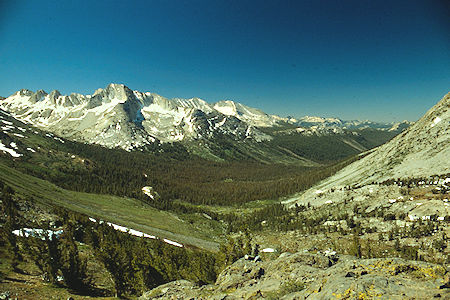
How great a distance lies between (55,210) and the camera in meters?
53.5

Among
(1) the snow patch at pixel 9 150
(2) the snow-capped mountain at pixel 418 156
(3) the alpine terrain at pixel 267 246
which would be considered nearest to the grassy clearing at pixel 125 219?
(3) the alpine terrain at pixel 267 246

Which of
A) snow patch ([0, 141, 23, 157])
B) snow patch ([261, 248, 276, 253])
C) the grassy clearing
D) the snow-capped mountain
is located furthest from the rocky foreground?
snow patch ([0, 141, 23, 157])

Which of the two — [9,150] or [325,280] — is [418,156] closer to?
[325,280]

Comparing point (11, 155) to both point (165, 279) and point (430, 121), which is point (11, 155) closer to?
point (165, 279)

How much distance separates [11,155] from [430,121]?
24329 centimetres

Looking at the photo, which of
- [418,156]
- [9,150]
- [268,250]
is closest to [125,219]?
[268,250]

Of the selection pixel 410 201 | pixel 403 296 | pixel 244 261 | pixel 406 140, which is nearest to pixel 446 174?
pixel 410 201

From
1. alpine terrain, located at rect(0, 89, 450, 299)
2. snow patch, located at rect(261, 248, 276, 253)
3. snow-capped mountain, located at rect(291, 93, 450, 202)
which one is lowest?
snow patch, located at rect(261, 248, 276, 253)

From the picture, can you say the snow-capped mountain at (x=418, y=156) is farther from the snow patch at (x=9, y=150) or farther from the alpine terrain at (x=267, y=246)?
the snow patch at (x=9, y=150)

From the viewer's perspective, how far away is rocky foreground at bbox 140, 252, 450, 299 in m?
9.70

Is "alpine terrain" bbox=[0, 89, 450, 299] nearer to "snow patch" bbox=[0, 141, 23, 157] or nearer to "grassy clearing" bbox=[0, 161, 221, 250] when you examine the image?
"grassy clearing" bbox=[0, 161, 221, 250]

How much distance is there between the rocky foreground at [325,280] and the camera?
9695mm

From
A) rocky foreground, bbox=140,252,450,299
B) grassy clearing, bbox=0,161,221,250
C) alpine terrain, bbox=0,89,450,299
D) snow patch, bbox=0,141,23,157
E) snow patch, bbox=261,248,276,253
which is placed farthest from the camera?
snow patch, bbox=0,141,23,157

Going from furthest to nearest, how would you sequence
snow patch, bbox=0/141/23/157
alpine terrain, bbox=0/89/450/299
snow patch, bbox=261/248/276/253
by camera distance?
snow patch, bbox=0/141/23/157 < snow patch, bbox=261/248/276/253 < alpine terrain, bbox=0/89/450/299
